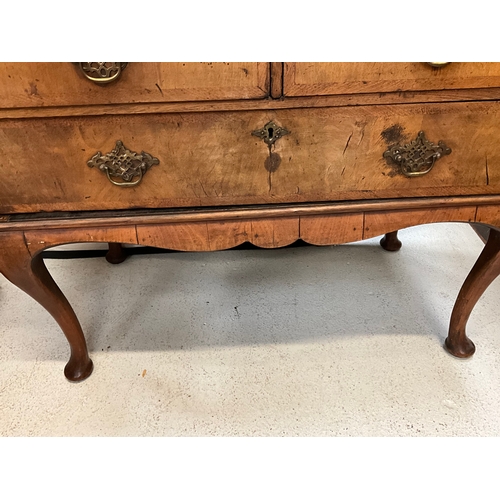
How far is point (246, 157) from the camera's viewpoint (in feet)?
2.66

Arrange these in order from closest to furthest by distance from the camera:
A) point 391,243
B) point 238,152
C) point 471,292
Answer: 1. point 238,152
2. point 471,292
3. point 391,243

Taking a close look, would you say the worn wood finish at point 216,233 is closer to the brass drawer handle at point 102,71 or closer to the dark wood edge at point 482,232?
the brass drawer handle at point 102,71

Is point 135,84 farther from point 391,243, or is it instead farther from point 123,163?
point 391,243

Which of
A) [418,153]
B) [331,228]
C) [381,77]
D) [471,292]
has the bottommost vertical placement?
[471,292]

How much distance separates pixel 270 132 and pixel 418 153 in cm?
26

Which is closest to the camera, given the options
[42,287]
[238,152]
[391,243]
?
[238,152]

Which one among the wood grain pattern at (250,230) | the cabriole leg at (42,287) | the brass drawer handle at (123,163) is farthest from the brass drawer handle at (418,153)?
the cabriole leg at (42,287)

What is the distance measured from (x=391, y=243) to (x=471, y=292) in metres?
0.46

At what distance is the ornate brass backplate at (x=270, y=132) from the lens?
784mm

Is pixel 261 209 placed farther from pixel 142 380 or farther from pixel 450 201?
pixel 142 380

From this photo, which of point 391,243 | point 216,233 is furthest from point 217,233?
point 391,243

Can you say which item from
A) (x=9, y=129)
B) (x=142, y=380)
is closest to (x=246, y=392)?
(x=142, y=380)

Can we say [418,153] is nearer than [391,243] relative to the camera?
Yes

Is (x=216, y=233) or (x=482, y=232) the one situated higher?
(x=216, y=233)
